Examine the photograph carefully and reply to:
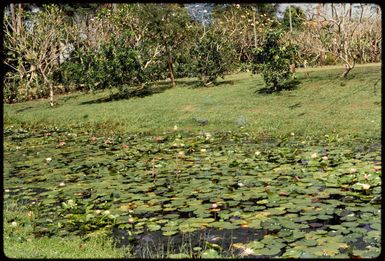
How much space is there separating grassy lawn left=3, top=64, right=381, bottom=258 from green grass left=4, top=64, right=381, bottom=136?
0.16 ft

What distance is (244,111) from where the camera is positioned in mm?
12336

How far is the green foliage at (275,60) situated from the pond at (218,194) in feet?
20.8

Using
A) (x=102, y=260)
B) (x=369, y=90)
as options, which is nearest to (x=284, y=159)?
(x=102, y=260)

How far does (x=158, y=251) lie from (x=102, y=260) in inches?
21.6

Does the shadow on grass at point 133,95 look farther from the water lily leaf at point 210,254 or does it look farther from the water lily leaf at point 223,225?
the water lily leaf at point 210,254

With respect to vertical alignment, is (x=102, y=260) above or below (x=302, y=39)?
below

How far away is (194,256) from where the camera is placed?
377 centimetres

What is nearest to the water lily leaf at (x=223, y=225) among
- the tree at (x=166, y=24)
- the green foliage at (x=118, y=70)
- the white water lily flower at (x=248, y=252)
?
the white water lily flower at (x=248, y=252)

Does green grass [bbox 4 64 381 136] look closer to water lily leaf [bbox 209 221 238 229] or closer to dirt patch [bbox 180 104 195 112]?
dirt patch [bbox 180 104 195 112]

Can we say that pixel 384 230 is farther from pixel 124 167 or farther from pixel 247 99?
pixel 247 99

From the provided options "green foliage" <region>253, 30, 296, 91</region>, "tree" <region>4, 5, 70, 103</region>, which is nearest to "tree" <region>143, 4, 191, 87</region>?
"tree" <region>4, 5, 70, 103</region>

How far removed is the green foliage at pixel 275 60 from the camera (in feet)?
49.4

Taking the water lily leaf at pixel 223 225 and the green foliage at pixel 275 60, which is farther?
the green foliage at pixel 275 60

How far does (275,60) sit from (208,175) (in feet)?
31.1
